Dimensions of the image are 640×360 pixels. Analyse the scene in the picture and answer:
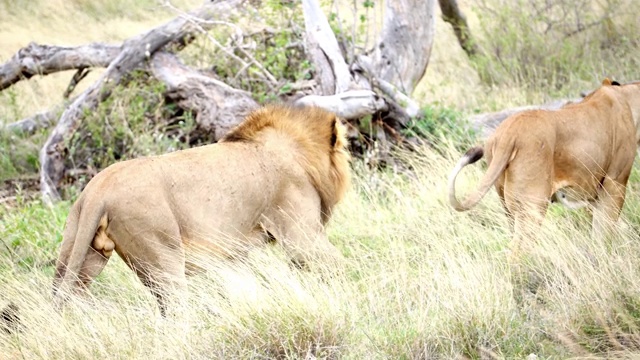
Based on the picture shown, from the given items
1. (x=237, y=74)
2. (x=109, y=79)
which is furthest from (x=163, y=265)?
(x=109, y=79)

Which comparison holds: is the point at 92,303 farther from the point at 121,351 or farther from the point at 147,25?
the point at 147,25

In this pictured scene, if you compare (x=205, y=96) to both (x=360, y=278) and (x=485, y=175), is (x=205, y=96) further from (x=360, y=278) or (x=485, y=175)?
(x=485, y=175)

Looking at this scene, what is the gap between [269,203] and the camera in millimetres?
5086

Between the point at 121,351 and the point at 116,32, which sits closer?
the point at 121,351

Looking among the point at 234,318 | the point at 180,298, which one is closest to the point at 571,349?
the point at 234,318

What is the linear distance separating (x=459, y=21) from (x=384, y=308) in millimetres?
7621

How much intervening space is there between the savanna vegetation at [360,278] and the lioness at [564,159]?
183mm

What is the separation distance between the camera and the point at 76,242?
4.40 m

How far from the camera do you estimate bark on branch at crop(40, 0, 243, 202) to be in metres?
8.04

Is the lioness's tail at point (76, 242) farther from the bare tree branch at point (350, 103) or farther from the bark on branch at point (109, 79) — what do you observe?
the bark on branch at point (109, 79)

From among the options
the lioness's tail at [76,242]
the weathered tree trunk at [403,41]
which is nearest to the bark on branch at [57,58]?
the weathered tree trunk at [403,41]

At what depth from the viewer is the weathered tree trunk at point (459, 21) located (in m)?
11.3

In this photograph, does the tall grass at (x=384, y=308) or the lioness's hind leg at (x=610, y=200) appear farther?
the lioness's hind leg at (x=610, y=200)

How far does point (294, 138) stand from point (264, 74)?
3.19 m
